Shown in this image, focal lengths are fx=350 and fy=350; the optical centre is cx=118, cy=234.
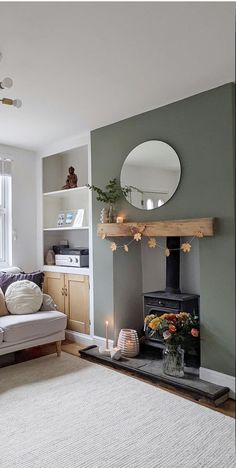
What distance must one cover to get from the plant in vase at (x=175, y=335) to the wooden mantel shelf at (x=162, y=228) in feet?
2.25

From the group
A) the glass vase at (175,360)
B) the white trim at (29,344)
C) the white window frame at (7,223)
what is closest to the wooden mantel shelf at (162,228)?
the glass vase at (175,360)

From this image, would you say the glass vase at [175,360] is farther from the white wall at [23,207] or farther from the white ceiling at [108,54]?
the white wall at [23,207]

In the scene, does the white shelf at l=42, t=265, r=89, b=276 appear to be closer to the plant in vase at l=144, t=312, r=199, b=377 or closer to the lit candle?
the lit candle

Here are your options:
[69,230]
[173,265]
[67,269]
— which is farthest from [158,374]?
[69,230]

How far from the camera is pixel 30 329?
3146 millimetres

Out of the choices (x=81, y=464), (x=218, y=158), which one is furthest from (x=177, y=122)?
(x=81, y=464)

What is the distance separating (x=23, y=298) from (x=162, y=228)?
152 cm

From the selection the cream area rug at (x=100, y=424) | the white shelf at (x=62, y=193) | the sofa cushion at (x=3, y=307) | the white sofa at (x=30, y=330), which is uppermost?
the white shelf at (x=62, y=193)

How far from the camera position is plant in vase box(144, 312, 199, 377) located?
2736 mm

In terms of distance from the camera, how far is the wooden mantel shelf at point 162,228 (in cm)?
259

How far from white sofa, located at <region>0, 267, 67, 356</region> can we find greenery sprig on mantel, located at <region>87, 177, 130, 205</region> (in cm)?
122

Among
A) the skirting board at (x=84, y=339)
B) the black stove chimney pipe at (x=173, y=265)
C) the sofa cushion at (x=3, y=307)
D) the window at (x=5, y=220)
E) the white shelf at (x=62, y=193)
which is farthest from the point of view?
the window at (x=5, y=220)

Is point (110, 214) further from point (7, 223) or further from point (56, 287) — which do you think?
point (7, 223)

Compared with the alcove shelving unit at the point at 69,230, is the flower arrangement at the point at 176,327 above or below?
below
